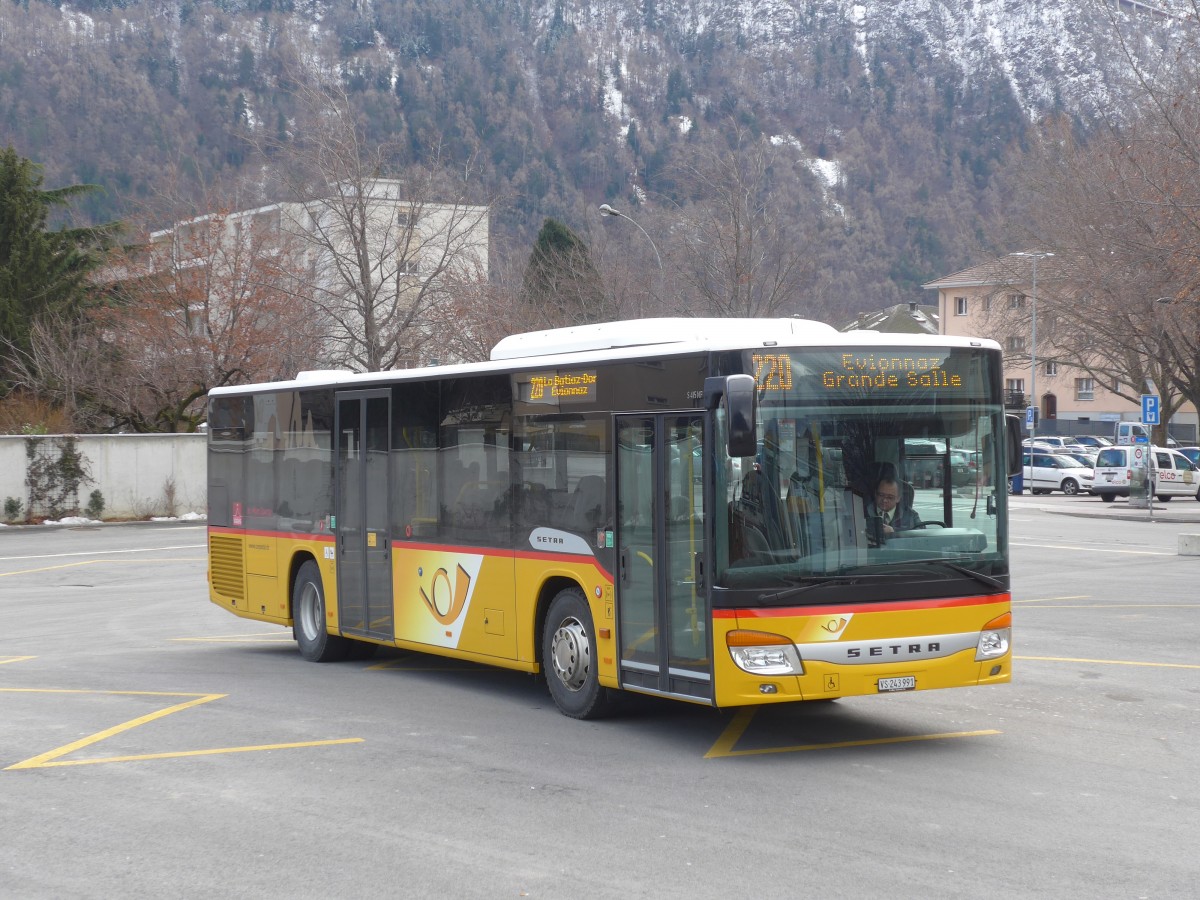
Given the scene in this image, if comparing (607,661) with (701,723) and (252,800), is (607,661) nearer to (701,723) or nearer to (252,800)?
(701,723)

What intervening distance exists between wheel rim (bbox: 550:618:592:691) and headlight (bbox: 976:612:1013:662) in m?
2.63

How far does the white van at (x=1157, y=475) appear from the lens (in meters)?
47.2

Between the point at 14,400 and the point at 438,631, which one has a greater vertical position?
the point at 14,400

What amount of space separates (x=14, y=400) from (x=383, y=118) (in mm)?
137968

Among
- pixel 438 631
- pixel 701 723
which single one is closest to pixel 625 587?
pixel 701 723

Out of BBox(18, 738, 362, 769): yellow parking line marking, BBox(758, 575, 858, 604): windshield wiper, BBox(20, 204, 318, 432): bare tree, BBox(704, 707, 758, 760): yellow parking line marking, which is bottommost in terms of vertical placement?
BBox(704, 707, 758, 760): yellow parking line marking

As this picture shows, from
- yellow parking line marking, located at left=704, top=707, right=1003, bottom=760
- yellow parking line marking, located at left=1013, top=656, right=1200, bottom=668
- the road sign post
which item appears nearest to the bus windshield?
yellow parking line marking, located at left=704, top=707, right=1003, bottom=760

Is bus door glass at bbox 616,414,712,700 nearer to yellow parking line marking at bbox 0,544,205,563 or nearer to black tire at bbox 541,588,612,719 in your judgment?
black tire at bbox 541,588,612,719

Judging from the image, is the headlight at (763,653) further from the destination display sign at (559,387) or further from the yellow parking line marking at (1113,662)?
the yellow parking line marking at (1113,662)

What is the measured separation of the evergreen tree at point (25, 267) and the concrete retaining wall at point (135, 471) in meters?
10.8

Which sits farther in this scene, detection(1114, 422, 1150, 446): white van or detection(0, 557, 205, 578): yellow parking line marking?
detection(1114, 422, 1150, 446): white van

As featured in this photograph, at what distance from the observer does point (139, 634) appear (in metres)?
16.8

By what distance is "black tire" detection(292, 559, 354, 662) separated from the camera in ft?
45.3

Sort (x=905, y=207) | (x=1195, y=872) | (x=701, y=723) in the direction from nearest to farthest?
(x=1195, y=872) < (x=701, y=723) < (x=905, y=207)
